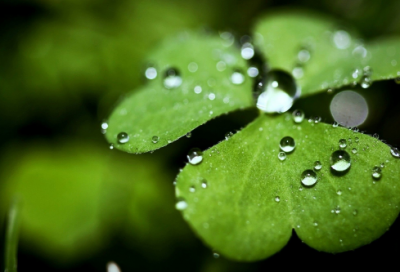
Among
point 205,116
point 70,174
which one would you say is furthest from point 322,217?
point 70,174

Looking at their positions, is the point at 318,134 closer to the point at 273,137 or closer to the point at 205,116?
the point at 273,137

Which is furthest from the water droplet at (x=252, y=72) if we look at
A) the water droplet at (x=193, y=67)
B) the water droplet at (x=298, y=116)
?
the water droplet at (x=298, y=116)

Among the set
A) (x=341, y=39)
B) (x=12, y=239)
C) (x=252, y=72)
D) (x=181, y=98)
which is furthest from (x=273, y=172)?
(x=341, y=39)

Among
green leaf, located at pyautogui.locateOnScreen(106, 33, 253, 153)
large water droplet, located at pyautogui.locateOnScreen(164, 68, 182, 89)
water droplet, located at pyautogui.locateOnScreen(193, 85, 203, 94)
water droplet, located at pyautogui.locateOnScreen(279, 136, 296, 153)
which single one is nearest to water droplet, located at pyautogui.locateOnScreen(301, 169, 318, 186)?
water droplet, located at pyautogui.locateOnScreen(279, 136, 296, 153)

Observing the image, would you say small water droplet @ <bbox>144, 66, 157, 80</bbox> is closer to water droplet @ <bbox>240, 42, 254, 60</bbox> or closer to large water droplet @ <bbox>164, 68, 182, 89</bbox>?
large water droplet @ <bbox>164, 68, 182, 89</bbox>

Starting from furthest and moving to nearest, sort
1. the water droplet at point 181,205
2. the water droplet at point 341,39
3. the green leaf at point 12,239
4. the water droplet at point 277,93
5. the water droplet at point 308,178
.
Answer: the water droplet at point 341,39
the water droplet at point 277,93
the green leaf at point 12,239
the water droplet at point 308,178
the water droplet at point 181,205

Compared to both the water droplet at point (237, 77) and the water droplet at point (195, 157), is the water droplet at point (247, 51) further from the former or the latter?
the water droplet at point (195, 157)
